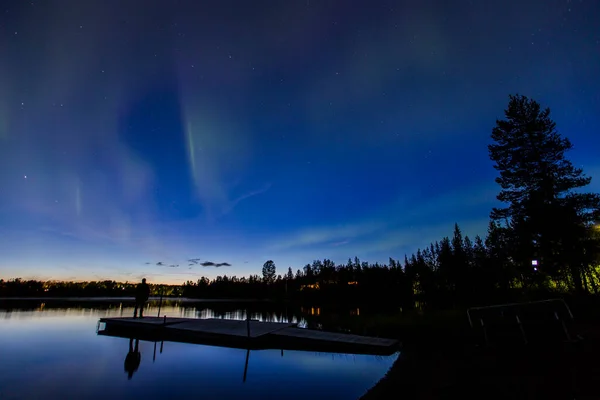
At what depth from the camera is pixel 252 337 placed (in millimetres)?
18469

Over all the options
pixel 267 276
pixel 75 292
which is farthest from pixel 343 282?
pixel 75 292

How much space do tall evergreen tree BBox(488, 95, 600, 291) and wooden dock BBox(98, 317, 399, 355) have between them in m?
15.7

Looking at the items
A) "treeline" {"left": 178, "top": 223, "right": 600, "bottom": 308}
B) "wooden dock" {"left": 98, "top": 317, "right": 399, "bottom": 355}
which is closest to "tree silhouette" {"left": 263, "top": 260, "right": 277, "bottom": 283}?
"treeline" {"left": 178, "top": 223, "right": 600, "bottom": 308}

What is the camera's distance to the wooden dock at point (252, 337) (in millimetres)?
16297

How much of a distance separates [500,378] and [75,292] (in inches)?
8903

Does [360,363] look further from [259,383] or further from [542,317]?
[542,317]

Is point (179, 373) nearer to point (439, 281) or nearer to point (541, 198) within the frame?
point (541, 198)

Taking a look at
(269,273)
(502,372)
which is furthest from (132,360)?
(269,273)

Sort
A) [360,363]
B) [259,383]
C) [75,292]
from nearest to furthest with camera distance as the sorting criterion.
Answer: [259,383] < [360,363] < [75,292]

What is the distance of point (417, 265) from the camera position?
116 meters

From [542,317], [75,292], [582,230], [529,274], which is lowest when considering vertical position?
[75,292]

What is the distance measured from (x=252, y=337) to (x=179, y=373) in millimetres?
5664

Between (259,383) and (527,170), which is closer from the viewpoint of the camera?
(259,383)

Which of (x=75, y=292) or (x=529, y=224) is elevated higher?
(x=529, y=224)
